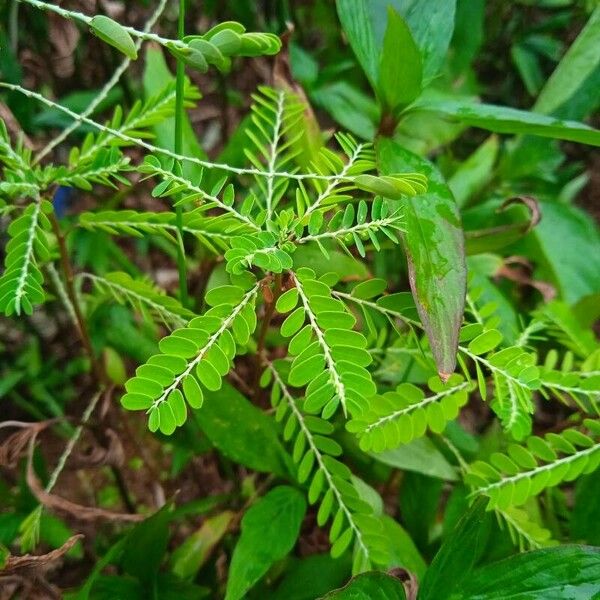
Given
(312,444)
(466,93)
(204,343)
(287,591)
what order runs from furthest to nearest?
(466,93), (287,591), (312,444), (204,343)

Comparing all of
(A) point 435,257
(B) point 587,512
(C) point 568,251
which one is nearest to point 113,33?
(A) point 435,257

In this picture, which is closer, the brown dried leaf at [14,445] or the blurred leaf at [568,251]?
the brown dried leaf at [14,445]

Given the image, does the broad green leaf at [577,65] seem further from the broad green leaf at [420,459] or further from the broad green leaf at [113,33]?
the broad green leaf at [113,33]

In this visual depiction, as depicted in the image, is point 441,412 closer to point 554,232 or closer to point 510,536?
point 510,536

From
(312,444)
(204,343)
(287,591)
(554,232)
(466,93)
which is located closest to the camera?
(204,343)

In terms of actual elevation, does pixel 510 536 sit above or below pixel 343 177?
below

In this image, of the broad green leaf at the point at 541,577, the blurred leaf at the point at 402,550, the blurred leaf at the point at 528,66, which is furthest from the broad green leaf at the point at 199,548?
the blurred leaf at the point at 528,66

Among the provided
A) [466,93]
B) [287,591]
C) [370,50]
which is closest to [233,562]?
[287,591]

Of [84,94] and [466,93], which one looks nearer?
[84,94]
